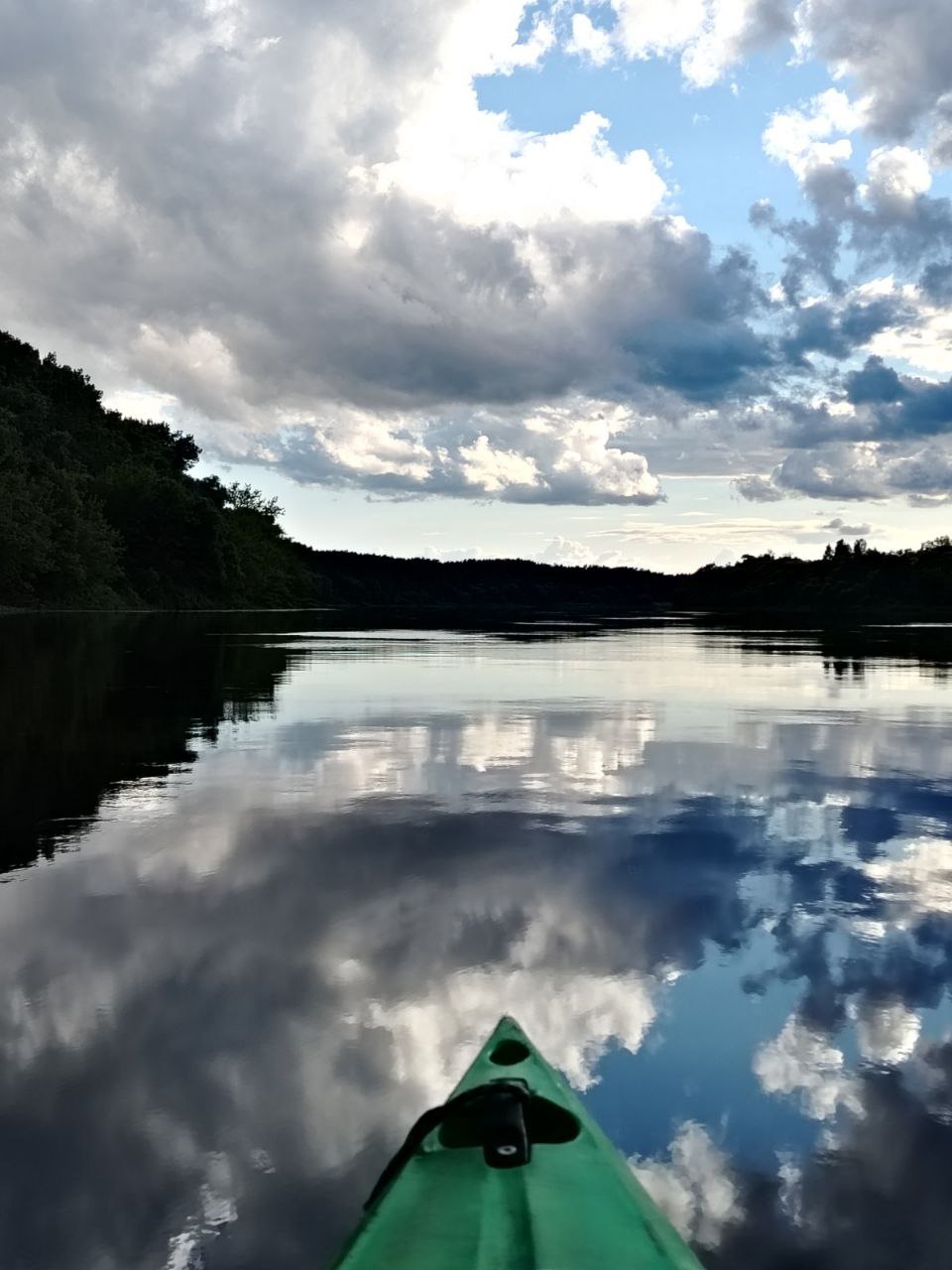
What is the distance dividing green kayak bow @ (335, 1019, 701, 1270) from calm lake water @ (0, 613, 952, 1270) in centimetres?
58

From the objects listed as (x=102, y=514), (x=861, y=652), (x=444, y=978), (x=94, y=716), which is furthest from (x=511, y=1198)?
(x=102, y=514)

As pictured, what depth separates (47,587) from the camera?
91562 millimetres

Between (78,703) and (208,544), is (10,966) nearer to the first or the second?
(78,703)

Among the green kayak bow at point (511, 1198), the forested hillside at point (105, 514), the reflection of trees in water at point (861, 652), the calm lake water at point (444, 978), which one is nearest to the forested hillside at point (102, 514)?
the forested hillside at point (105, 514)

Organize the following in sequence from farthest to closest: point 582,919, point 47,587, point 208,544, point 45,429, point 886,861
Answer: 1. point 208,544
2. point 45,429
3. point 47,587
4. point 886,861
5. point 582,919

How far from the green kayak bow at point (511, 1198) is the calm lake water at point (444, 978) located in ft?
1.90

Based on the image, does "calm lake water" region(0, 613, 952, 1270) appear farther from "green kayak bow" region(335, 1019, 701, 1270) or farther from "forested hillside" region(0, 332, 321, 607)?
"forested hillside" region(0, 332, 321, 607)

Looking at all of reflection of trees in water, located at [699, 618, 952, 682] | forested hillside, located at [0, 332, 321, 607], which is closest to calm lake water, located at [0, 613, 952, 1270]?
reflection of trees in water, located at [699, 618, 952, 682]

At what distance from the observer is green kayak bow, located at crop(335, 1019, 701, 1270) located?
332cm

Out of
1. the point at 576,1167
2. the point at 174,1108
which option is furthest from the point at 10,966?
the point at 576,1167

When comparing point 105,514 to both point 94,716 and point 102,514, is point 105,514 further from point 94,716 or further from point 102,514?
point 94,716

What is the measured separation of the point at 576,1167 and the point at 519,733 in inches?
585

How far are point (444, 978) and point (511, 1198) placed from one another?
3.28 meters

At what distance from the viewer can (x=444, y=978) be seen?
6.85m
